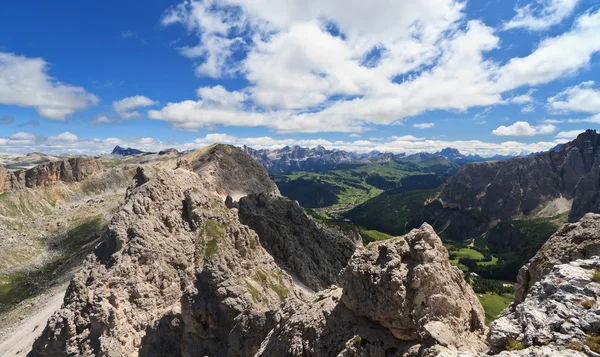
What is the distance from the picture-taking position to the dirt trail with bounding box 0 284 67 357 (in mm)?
82613

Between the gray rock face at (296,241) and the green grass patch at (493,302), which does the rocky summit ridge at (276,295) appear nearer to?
the gray rock face at (296,241)

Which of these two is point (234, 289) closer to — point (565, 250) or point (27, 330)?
point (565, 250)

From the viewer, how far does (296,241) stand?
103 meters

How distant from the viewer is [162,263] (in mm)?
69750

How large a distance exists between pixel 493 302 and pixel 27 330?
17692 centimetres

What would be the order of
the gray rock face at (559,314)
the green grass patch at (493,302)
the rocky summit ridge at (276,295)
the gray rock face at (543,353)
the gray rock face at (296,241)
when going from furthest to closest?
the green grass patch at (493,302)
the gray rock face at (296,241)
the rocky summit ridge at (276,295)
the gray rock face at (559,314)
the gray rock face at (543,353)

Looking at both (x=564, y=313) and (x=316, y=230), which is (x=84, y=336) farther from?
(x=316, y=230)

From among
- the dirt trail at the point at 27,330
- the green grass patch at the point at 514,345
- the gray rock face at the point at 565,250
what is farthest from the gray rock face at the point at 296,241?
the green grass patch at the point at 514,345

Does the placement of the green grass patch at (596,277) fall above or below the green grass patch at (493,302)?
above

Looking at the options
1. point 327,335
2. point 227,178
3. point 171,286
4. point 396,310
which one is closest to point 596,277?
point 396,310

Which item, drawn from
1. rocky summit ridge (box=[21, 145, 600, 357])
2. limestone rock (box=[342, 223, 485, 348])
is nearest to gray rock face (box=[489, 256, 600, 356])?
rocky summit ridge (box=[21, 145, 600, 357])

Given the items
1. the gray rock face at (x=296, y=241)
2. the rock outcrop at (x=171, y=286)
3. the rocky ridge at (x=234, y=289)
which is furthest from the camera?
the gray rock face at (x=296, y=241)

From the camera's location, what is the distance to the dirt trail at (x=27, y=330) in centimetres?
8261

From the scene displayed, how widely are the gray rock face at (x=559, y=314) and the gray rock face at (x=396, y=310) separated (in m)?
5.38
